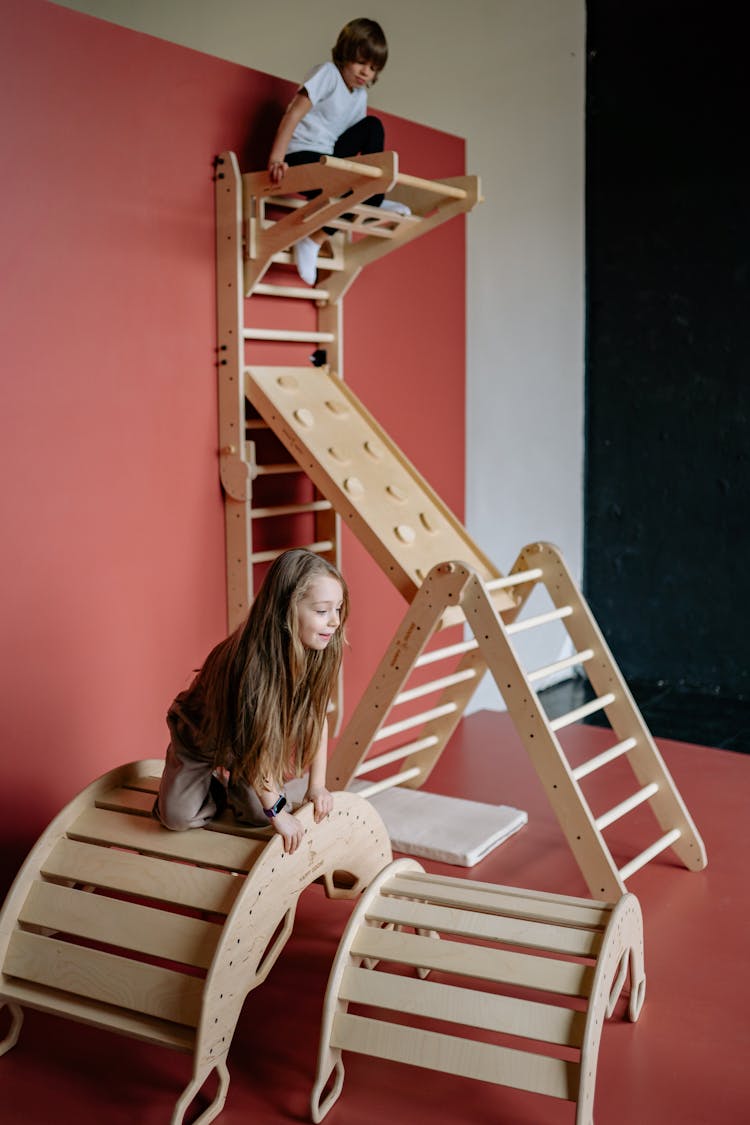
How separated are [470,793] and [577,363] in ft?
8.89

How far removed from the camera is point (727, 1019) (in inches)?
103

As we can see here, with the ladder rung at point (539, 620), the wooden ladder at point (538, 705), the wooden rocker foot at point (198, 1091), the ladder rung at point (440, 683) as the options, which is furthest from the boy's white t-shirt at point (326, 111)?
the wooden rocker foot at point (198, 1091)

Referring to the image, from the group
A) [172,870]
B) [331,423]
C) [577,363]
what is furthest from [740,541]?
[172,870]

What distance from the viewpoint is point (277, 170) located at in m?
3.48

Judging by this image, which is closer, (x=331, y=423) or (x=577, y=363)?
(x=331, y=423)

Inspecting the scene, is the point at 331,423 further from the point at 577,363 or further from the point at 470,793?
the point at 577,363

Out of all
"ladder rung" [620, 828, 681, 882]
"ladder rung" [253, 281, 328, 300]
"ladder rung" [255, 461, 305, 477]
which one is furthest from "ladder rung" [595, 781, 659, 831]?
"ladder rung" [253, 281, 328, 300]

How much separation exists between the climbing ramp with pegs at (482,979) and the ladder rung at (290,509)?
150cm

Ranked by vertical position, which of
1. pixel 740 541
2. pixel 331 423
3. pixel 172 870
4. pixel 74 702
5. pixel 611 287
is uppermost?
pixel 611 287

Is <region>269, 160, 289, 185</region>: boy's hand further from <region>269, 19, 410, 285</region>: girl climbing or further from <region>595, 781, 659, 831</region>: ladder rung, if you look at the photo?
<region>595, 781, 659, 831</region>: ladder rung

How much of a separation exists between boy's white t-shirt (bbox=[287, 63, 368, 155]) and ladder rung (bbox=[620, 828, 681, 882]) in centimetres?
235

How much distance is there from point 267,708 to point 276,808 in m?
0.22

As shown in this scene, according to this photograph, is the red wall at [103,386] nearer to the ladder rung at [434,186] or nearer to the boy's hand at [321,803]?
the ladder rung at [434,186]

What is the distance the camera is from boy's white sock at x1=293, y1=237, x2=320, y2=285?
3766 mm
